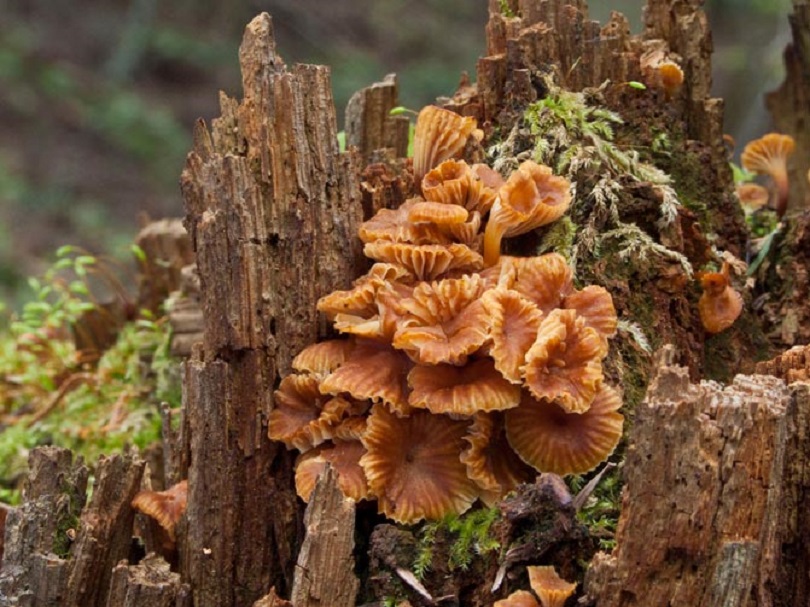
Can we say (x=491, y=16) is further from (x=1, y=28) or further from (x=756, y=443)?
(x=1, y=28)

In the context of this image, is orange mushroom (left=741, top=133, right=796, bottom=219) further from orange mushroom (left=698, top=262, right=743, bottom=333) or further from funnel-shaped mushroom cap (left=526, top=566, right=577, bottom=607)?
funnel-shaped mushroom cap (left=526, top=566, right=577, bottom=607)

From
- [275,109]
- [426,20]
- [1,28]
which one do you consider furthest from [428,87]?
[275,109]

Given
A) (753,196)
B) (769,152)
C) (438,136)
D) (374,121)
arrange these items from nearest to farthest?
(438,136) → (374,121) → (769,152) → (753,196)

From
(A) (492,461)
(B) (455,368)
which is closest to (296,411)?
(B) (455,368)

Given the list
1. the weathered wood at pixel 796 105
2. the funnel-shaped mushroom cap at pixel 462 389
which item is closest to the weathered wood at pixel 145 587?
the funnel-shaped mushroom cap at pixel 462 389

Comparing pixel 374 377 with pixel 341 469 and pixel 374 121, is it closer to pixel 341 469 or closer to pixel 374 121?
pixel 341 469

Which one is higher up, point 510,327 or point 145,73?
point 145,73

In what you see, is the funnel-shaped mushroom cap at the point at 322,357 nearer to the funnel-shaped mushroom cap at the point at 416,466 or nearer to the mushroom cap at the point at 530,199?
the funnel-shaped mushroom cap at the point at 416,466
